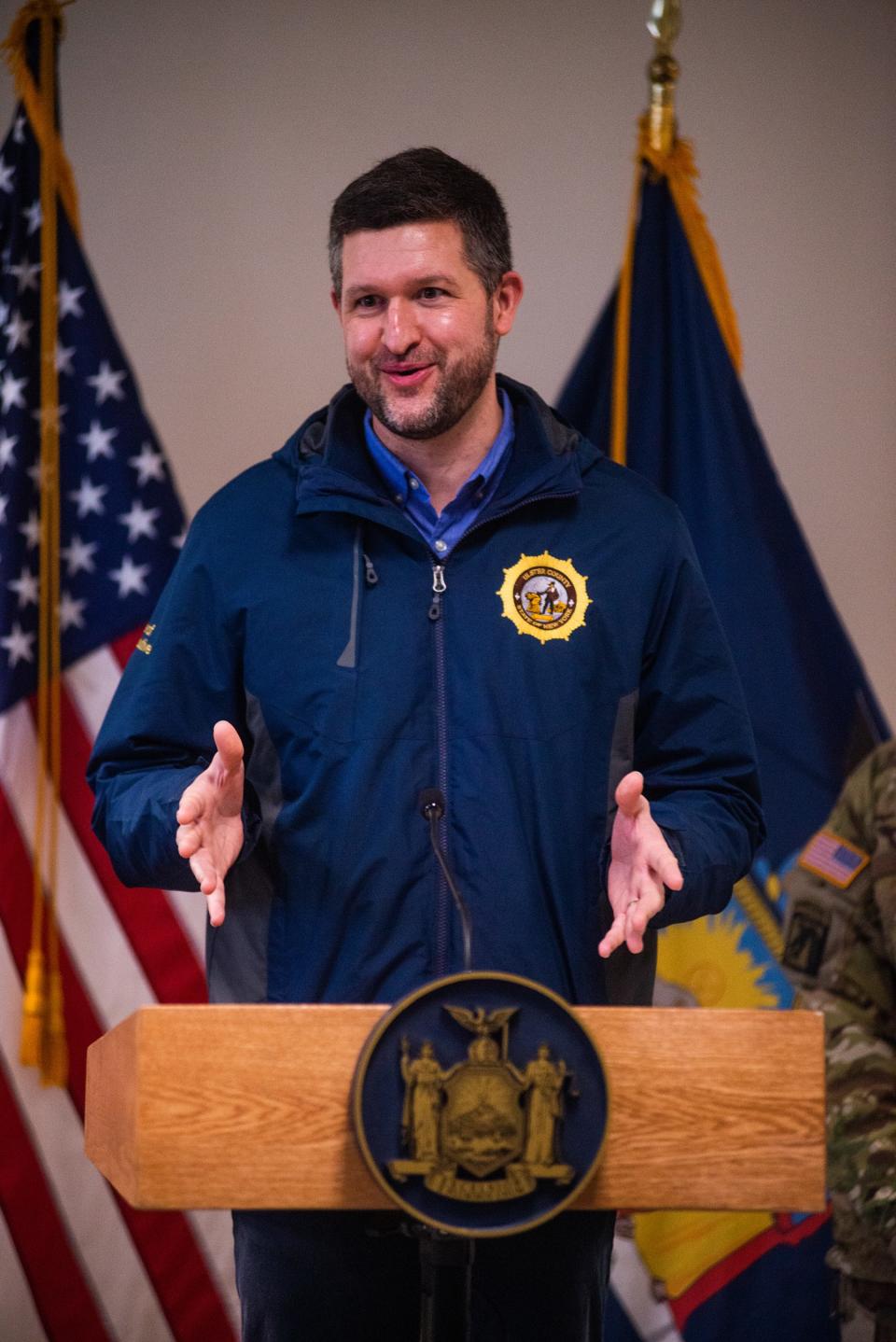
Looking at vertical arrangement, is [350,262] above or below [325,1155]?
above

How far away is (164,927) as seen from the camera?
2.88m

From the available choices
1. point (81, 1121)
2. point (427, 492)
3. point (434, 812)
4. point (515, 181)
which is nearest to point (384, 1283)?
point (434, 812)

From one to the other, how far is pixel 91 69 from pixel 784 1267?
8.49ft

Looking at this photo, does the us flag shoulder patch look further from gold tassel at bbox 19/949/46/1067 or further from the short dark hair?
gold tassel at bbox 19/949/46/1067

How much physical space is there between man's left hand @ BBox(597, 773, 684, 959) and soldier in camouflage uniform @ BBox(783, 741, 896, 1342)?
104 centimetres

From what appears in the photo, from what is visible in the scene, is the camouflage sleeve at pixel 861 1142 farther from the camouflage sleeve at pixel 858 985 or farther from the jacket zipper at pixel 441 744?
the jacket zipper at pixel 441 744

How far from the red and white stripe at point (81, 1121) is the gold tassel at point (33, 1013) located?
9 cm

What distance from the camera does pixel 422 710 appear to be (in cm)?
174

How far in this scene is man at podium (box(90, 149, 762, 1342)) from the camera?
1.65 meters

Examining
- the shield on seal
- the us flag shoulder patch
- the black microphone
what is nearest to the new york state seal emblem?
the shield on seal

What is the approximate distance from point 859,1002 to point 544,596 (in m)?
1.04

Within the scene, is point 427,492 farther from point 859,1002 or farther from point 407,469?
point 859,1002

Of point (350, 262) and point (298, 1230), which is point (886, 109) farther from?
point (298, 1230)

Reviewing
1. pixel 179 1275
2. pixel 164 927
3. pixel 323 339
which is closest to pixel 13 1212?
pixel 179 1275
